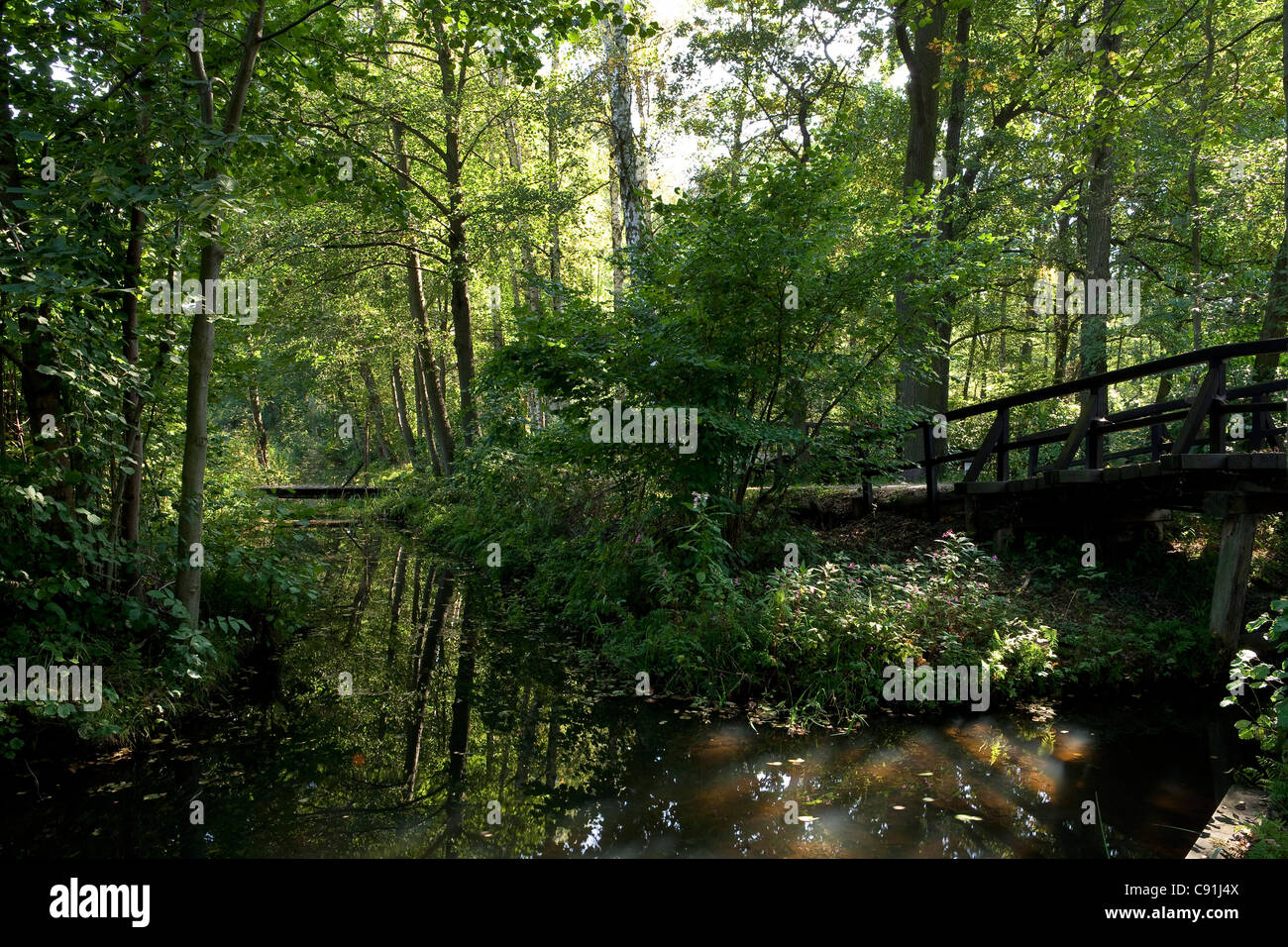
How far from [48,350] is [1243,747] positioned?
9389 millimetres

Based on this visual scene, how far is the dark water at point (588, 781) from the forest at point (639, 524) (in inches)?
1.6

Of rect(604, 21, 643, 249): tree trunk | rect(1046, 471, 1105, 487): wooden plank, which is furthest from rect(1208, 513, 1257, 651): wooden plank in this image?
rect(604, 21, 643, 249): tree trunk

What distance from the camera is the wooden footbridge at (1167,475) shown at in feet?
22.4

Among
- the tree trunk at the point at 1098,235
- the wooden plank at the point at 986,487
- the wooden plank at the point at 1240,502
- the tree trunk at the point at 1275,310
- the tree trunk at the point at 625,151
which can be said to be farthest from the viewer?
the tree trunk at the point at 1098,235

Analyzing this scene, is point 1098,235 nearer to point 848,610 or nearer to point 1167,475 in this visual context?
point 1167,475

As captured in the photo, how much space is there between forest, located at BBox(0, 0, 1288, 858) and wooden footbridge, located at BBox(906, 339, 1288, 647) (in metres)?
0.05

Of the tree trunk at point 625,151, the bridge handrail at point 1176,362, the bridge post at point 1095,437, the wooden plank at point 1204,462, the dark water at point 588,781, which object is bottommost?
the dark water at point 588,781

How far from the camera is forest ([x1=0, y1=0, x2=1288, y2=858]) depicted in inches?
184

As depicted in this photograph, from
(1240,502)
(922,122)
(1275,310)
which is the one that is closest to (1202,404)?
(1240,502)

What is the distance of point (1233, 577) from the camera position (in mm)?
7090

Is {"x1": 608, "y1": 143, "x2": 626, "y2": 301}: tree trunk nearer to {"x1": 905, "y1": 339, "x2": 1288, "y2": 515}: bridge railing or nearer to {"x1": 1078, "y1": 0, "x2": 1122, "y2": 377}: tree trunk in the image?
{"x1": 905, "y1": 339, "x2": 1288, "y2": 515}: bridge railing

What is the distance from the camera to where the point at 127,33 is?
5023 millimetres

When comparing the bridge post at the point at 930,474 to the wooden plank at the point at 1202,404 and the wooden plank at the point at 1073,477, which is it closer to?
the wooden plank at the point at 1073,477

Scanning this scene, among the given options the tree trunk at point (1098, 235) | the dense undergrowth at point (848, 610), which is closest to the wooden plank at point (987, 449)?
the dense undergrowth at point (848, 610)
